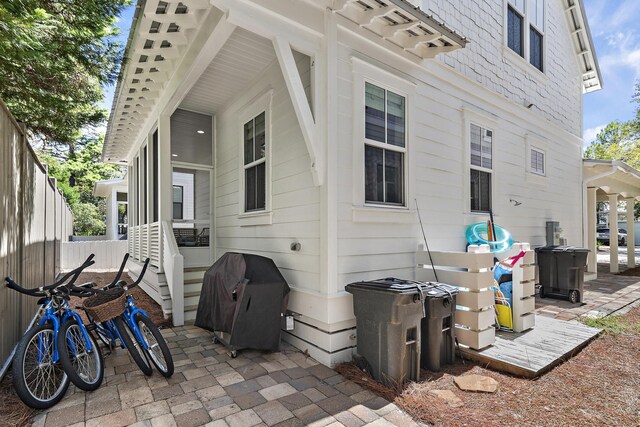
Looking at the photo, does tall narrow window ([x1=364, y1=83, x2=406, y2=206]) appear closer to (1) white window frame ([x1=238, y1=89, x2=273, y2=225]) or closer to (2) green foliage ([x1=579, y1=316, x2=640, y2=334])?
(1) white window frame ([x1=238, y1=89, x2=273, y2=225])

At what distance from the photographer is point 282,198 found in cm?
417

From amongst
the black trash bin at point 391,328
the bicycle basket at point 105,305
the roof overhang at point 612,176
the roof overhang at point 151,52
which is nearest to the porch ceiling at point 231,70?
the roof overhang at point 151,52

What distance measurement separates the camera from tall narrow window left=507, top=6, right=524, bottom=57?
6379mm

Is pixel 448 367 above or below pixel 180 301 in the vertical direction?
below

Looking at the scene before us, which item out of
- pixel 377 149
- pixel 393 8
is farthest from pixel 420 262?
pixel 393 8

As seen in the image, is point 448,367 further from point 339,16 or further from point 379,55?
point 339,16

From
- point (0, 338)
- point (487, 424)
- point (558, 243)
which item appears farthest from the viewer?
point (558, 243)

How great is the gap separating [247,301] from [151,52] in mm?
2969

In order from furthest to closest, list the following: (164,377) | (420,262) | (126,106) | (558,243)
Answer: (558,243), (126,106), (420,262), (164,377)

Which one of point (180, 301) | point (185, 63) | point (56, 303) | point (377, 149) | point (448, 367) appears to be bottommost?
point (448, 367)

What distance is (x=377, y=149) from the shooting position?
154 inches

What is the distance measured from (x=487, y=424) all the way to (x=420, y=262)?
2.02 m

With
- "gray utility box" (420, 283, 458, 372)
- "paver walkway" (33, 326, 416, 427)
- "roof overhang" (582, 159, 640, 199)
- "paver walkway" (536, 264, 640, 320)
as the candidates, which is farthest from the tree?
"paver walkway" (33, 326, 416, 427)

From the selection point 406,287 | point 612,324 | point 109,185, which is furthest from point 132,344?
point 109,185
